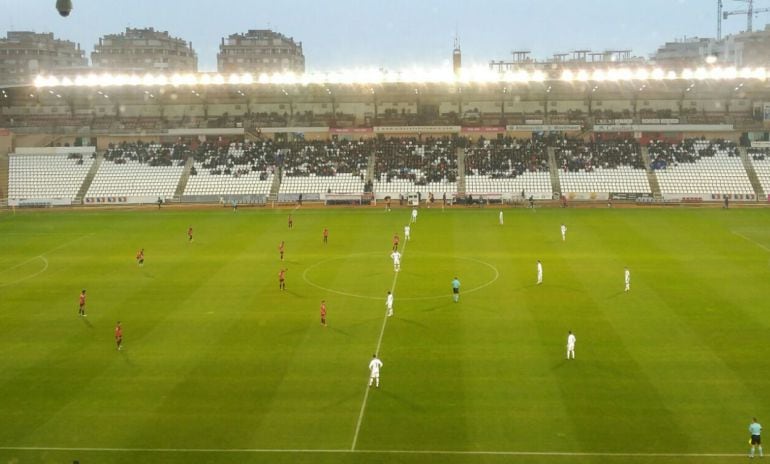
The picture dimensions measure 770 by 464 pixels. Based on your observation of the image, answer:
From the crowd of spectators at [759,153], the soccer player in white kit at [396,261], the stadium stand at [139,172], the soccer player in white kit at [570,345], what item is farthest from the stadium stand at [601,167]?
the soccer player in white kit at [570,345]

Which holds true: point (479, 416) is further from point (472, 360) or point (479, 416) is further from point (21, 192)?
point (21, 192)

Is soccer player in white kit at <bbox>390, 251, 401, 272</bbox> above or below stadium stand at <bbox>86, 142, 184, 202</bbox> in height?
below

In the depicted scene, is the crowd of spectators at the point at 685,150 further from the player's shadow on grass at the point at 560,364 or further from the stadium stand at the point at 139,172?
the player's shadow on grass at the point at 560,364

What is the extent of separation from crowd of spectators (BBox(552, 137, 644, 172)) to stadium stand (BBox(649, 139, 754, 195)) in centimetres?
206

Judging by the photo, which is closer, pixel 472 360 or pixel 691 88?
pixel 472 360

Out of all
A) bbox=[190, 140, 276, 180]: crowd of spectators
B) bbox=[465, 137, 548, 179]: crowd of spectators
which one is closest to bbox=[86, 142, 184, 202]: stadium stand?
bbox=[190, 140, 276, 180]: crowd of spectators

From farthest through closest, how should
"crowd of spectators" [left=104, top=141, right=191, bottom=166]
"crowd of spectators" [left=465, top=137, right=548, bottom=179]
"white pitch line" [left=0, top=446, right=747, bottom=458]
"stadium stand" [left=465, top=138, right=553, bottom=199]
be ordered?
1. "crowd of spectators" [left=104, top=141, right=191, bottom=166]
2. "crowd of spectators" [left=465, top=137, right=548, bottom=179]
3. "stadium stand" [left=465, top=138, right=553, bottom=199]
4. "white pitch line" [left=0, top=446, right=747, bottom=458]

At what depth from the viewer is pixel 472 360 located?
25047 millimetres

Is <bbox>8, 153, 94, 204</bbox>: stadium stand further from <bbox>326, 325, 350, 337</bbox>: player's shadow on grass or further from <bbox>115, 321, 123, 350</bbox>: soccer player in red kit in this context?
<bbox>326, 325, 350, 337</bbox>: player's shadow on grass

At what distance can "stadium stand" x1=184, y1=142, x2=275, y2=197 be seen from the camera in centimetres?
7406

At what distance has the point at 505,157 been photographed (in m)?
76.8

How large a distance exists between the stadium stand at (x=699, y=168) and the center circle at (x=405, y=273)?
124 ft

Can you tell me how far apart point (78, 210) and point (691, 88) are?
208 ft

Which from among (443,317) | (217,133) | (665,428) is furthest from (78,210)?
(665,428)
